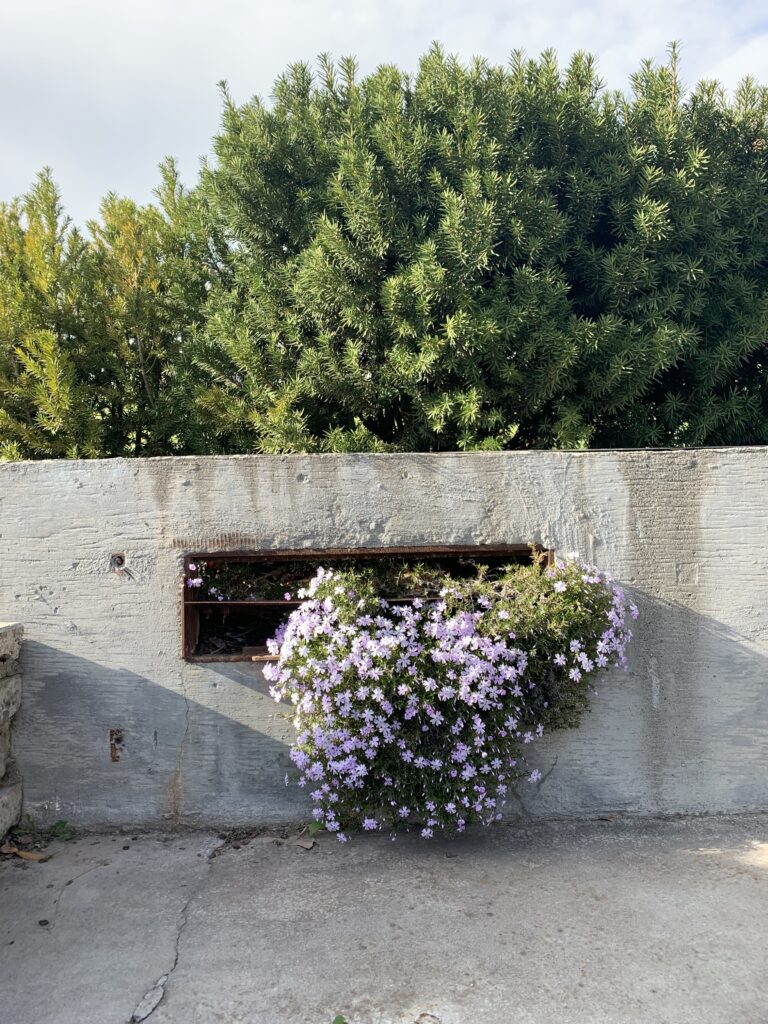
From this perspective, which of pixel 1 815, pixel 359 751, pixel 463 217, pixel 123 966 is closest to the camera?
pixel 123 966

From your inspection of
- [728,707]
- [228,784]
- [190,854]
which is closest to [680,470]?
[728,707]

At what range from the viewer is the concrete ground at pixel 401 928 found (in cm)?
211

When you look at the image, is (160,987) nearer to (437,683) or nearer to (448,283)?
(437,683)

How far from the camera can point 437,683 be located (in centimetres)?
285

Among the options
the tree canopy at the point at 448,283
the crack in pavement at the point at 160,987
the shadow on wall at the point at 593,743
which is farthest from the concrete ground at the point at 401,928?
the tree canopy at the point at 448,283

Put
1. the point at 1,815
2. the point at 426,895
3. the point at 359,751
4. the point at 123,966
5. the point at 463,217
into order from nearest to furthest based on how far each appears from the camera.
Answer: the point at 123,966, the point at 426,895, the point at 359,751, the point at 1,815, the point at 463,217

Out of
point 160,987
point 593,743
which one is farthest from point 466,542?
point 160,987

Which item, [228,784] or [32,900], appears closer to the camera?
[32,900]

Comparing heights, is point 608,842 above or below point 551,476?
below

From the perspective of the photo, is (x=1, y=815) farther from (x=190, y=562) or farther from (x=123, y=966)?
(x=190, y=562)

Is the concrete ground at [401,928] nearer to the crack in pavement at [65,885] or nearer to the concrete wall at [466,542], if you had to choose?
the crack in pavement at [65,885]

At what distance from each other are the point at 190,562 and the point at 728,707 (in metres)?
2.62

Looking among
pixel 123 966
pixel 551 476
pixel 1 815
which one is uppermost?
pixel 551 476

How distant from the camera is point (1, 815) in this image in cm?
312
